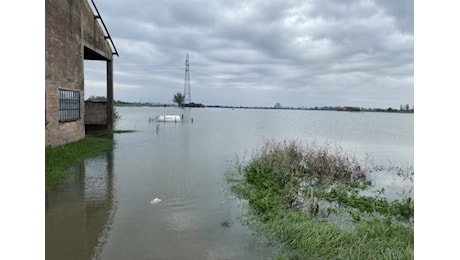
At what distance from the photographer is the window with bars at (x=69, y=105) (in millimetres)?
11978

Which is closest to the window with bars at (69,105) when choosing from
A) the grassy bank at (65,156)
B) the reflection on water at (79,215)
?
the grassy bank at (65,156)

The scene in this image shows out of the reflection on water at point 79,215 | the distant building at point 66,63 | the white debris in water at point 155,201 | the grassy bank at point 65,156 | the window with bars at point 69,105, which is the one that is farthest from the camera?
the window with bars at point 69,105

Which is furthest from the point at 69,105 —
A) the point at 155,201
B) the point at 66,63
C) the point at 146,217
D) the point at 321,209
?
the point at 321,209

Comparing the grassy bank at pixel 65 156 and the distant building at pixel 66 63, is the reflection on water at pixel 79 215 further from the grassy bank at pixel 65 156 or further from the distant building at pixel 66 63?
the distant building at pixel 66 63

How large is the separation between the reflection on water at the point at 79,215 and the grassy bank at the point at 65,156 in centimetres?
34

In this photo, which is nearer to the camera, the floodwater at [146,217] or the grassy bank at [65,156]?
the floodwater at [146,217]

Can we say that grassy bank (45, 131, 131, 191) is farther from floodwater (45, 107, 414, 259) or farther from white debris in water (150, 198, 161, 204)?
white debris in water (150, 198, 161, 204)

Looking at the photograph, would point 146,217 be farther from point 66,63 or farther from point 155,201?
point 66,63

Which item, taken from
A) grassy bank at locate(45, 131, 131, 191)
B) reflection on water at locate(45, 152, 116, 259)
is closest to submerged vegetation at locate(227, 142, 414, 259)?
reflection on water at locate(45, 152, 116, 259)

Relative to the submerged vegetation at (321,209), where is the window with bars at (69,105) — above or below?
above

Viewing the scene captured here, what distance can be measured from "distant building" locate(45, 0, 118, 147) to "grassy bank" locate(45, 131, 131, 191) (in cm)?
50

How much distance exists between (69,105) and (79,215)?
28.6 ft
